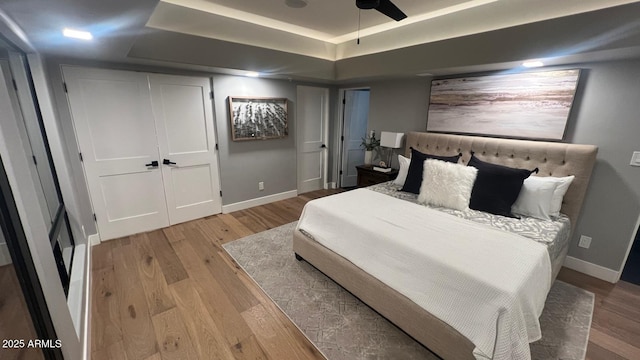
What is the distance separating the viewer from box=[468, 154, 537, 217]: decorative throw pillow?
8.10 feet

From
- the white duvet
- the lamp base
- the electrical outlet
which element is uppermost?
the lamp base

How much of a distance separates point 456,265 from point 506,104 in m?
2.27

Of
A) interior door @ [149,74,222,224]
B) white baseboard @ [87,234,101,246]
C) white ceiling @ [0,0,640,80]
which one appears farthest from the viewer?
interior door @ [149,74,222,224]

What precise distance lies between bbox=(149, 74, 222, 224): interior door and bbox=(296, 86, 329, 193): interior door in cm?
157

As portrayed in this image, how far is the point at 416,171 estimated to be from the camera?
311cm

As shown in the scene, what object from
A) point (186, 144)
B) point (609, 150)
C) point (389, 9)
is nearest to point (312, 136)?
point (186, 144)

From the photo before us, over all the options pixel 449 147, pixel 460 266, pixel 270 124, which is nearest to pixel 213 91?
pixel 270 124

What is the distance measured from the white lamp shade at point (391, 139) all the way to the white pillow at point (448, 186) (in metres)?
1.13

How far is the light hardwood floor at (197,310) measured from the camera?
1.79 metres

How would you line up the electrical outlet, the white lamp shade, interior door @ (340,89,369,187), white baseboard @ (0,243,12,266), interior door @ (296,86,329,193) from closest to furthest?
1. white baseboard @ (0,243,12,266)
2. the electrical outlet
3. the white lamp shade
4. interior door @ (296,86,329,193)
5. interior door @ (340,89,369,187)

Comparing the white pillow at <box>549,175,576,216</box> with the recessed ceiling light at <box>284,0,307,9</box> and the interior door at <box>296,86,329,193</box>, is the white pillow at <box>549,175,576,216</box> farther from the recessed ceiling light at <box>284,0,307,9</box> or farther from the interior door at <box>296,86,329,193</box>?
the interior door at <box>296,86,329,193</box>

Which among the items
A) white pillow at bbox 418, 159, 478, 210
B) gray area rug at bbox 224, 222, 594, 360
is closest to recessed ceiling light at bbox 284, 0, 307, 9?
white pillow at bbox 418, 159, 478, 210

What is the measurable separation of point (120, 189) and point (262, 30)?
2720 mm

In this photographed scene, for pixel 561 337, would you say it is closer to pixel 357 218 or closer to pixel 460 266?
pixel 460 266
